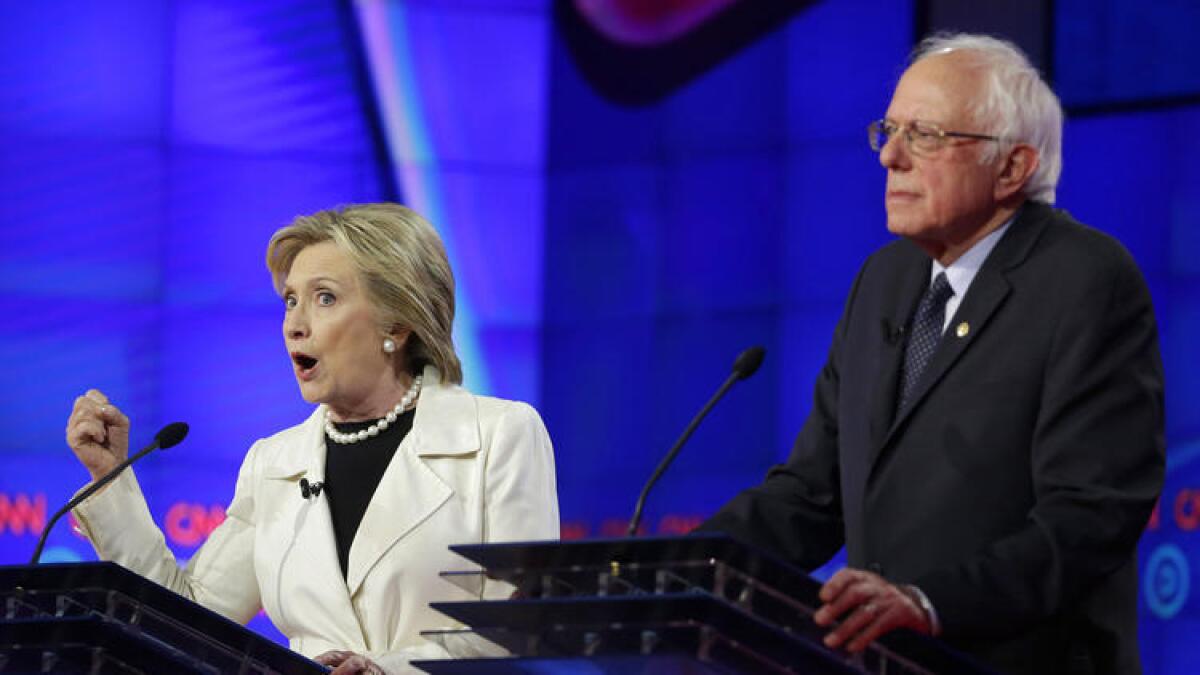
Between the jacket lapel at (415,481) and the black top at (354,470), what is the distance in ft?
0.11

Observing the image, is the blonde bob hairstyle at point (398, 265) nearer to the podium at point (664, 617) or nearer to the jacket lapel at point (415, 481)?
the jacket lapel at point (415, 481)

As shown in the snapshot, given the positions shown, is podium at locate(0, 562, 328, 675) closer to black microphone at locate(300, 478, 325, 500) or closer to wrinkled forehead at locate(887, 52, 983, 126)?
black microphone at locate(300, 478, 325, 500)

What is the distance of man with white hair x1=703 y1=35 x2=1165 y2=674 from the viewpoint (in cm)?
225

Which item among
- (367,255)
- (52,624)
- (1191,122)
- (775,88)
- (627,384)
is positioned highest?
(775,88)

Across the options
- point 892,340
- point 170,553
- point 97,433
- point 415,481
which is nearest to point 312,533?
point 415,481

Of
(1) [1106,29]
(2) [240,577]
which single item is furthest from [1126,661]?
(1) [1106,29]

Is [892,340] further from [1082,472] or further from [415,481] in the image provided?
[415,481]

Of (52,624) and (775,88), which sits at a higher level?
(775,88)

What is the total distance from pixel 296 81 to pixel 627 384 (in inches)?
60.1

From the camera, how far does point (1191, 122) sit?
515 centimetres

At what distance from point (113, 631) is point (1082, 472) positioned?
1251 millimetres

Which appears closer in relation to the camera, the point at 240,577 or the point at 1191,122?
the point at 240,577

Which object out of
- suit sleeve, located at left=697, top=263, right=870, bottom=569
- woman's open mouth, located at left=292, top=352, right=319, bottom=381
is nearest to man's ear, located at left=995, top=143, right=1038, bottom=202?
suit sleeve, located at left=697, top=263, right=870, bottom=569

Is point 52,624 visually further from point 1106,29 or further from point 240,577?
point 1106,29
